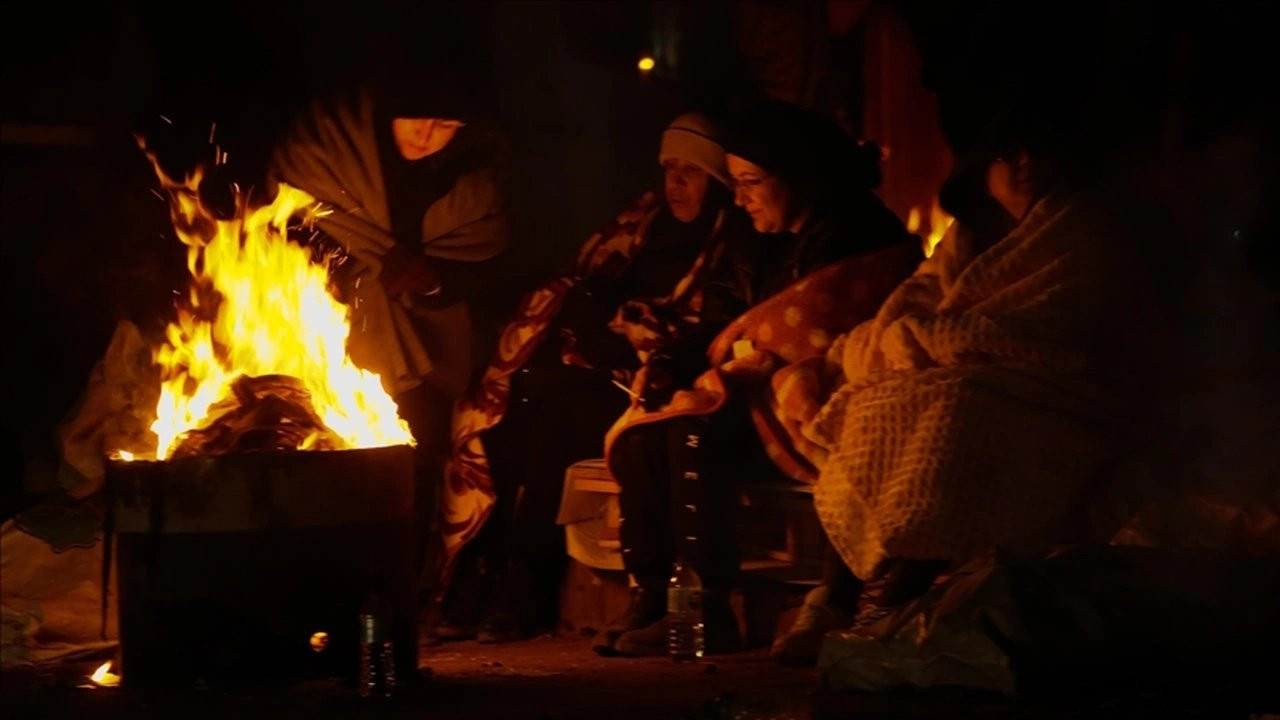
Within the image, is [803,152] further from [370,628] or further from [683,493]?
[370,628]

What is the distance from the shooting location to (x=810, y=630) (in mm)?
6715

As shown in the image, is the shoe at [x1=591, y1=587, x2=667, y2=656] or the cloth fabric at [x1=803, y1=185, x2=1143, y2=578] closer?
the cloth fabric at [x1=803, y1=185, x2=1143, y2=578]

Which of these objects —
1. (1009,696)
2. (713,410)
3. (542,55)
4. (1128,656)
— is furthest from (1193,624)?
(542,55)

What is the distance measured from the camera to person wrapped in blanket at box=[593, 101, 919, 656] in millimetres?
7312

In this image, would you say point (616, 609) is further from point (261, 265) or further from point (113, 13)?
point (113, 13)

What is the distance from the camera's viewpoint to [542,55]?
10672 mm

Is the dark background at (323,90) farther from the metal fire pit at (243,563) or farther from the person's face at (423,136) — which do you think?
the metal fire pit at (243,563)

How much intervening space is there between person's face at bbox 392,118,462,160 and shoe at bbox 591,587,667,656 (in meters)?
2.39

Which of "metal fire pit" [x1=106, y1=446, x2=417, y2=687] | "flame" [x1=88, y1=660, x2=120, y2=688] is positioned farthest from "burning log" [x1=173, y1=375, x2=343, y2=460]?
"flame" [x1=88, y1=660, x2=120, y2=688]

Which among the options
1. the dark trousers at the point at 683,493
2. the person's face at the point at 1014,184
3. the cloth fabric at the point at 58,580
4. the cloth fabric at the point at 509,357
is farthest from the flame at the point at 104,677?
the person's face at the point at 1014,184

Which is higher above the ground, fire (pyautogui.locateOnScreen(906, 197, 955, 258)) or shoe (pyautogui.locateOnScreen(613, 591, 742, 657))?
fire (pyautogui.locateOnScreen(906, 197, 955, 258))

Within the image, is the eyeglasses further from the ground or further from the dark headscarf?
the ground

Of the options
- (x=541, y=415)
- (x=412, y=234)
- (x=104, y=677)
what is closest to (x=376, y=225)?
(x=412, y=234)

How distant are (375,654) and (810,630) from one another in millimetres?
1465
